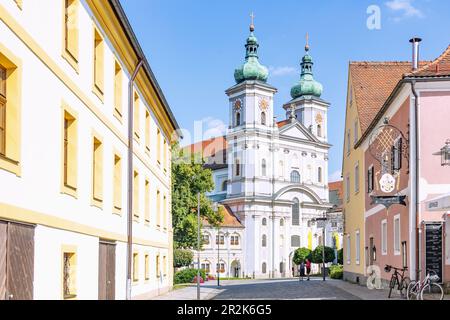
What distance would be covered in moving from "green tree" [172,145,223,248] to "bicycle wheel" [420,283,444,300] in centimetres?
3349

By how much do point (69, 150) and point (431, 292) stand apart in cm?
1063

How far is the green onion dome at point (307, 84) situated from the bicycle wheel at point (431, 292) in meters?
89.2

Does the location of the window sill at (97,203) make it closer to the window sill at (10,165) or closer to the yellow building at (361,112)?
the window sill at (10,165)

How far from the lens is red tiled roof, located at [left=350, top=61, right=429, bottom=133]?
106ft

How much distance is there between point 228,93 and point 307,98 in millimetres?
15037

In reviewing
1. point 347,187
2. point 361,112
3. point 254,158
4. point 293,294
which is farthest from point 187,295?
point 254,158

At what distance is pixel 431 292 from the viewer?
18406mm

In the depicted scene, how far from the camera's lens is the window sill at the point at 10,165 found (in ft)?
29.0

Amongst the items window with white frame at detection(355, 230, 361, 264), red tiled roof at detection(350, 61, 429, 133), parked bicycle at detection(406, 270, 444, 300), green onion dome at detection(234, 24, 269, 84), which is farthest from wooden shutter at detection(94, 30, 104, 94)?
green onion dome at detection(234, 24, 269, 84)

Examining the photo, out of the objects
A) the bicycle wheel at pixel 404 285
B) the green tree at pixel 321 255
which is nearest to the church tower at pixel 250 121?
the green tree at pixel 321 255

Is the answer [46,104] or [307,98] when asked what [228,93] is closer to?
[307,98]
